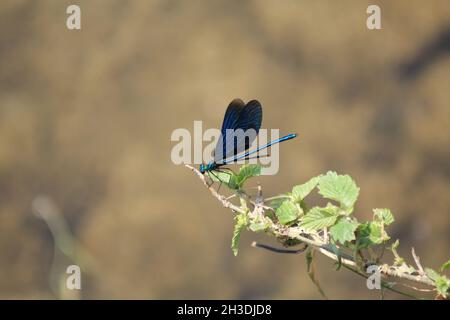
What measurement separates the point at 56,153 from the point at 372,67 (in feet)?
6.87

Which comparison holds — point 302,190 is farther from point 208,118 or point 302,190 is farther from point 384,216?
point 208,118

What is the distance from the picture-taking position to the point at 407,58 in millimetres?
3967

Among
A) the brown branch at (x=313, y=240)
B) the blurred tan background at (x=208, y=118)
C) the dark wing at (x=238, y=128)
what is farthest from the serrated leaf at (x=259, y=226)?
the blurred tan background at (x=208, y=118)

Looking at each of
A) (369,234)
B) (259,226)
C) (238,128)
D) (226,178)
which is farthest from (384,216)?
(238,128)

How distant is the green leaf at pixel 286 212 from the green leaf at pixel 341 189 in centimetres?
5

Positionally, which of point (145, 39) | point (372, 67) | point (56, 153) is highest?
point (145, 39)

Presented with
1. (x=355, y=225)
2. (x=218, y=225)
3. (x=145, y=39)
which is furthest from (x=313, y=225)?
(x=145, y=39)

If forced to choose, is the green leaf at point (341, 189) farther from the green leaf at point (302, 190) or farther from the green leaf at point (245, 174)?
the green leaf at point (245, 174)

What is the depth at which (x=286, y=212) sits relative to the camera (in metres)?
0.87

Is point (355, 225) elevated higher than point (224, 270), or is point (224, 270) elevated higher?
point (224, 270)

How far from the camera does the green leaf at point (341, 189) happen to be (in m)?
0.84

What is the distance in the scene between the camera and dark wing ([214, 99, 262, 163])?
1277mm

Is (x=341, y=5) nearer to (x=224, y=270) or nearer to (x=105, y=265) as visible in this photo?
(x=224, y=270)

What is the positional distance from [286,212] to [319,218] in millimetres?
53
